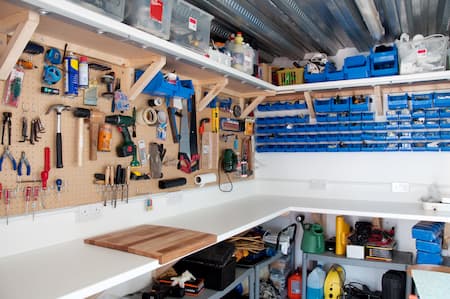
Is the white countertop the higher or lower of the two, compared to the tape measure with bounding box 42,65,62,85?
lower

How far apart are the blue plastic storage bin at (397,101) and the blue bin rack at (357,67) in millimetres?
340

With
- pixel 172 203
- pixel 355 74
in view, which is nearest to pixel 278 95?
pixel 355 74

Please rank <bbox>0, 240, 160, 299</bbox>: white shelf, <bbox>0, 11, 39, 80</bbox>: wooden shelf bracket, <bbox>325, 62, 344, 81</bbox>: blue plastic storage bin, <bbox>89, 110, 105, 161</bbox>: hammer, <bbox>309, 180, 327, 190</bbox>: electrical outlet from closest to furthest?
<bbox>0, 240, 160, 299</bbox>: white shelf → <bbox>0, 11, 39, 80</bbox>: wooden shelf bracket → <bbox>89, 110, 105, 161</bbox>: hammer → <bbox>325, 62, 344, 81</bbox>: blue plastic storage bin → <bbox>309, 180, 327, 190</bbox>: electrical outlet

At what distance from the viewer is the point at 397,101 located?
118 inches

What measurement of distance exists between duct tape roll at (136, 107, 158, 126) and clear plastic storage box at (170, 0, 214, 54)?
1.55ft

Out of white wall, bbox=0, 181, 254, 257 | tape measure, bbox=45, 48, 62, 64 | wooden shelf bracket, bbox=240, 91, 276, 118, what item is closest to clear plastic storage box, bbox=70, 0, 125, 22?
tape measure, bbox=45, 48, 62, 64

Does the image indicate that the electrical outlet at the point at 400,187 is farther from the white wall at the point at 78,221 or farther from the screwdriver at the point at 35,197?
the screwdriver at the point at 35,197

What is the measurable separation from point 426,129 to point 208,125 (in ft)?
5.98

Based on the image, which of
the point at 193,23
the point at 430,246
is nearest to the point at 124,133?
the point at 193,23

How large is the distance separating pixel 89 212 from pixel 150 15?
41.6 inches

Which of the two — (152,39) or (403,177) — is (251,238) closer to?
(403,177)

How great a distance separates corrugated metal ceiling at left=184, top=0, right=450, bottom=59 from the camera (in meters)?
2.36

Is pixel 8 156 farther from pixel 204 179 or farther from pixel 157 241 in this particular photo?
pixel 204 179

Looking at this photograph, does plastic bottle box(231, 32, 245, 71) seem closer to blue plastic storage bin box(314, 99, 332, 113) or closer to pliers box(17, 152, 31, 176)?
blue plastic storage bin box(314, 99, 332, 113)
